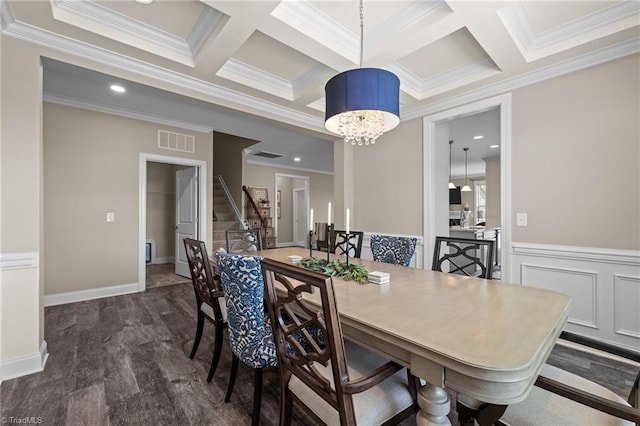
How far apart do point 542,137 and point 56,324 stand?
541 cm

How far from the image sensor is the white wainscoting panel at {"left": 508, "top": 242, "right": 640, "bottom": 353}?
7.55 feet

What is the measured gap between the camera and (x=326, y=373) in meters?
1.21

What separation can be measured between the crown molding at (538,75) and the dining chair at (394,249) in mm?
1906

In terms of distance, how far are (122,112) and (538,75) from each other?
5.21 meters

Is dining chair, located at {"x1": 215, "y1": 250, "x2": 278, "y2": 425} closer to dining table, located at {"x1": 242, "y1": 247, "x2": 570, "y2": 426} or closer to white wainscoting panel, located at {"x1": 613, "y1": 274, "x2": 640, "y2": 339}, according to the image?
dining table, located at {"x1": 242, "y1": 247, "x2": 570, "y2": 426}

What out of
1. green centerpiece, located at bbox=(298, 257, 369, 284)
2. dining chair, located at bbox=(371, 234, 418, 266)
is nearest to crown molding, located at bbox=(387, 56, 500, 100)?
dining chair, located at bbox=(371, 234, 418, 266)

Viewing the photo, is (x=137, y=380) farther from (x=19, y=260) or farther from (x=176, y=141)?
(x=176, y=141)

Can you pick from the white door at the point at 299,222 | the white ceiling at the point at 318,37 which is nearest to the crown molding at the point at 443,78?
the white ceiling at the point at 318,37

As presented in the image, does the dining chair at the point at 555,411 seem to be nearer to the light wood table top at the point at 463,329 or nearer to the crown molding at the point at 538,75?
the light wood table top at the point at 463,329

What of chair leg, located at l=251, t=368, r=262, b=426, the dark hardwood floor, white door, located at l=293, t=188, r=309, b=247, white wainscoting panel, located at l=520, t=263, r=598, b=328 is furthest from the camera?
white door, located at l=293, t=188, r=309, b=247

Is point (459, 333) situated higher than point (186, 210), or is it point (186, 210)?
point (186, 210)

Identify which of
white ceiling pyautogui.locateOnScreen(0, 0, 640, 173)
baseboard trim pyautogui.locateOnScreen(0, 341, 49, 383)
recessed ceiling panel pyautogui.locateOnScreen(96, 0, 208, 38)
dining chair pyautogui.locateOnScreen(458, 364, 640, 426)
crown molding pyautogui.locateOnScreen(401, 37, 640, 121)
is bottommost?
baseboard trim pyautogui.locateOnScreen(0, 341, 49, 383)

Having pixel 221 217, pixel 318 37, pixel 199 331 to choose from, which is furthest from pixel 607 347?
pixel 221 217

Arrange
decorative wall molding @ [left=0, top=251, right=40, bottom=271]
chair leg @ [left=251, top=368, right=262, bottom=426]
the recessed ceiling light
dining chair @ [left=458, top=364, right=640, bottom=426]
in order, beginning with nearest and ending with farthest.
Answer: dining chair @ [left=458, top=364, right=640, bottom=426] → chair leg @ [left=251, top=368, right=262, bottom=426] → decorative wall molding @ [left=0, top=251, right=40, bottom=271] → the recessed ceiling light
